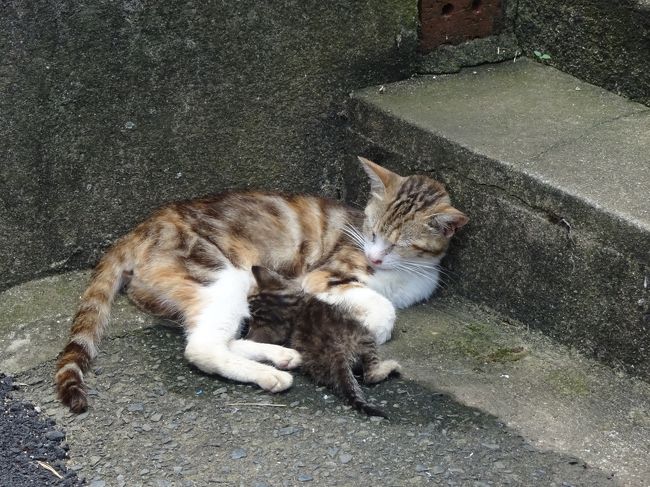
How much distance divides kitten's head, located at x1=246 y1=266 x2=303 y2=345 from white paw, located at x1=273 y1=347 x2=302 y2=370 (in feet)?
0.48

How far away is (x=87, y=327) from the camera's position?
14.0ft

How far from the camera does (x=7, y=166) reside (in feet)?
14.5

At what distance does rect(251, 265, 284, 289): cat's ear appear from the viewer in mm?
4352

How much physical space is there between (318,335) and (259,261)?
685 millimetres

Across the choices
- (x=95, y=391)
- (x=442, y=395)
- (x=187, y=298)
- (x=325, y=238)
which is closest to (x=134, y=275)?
(x=187, y=298)

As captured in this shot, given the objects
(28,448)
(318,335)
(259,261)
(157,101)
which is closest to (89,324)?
(28,448)

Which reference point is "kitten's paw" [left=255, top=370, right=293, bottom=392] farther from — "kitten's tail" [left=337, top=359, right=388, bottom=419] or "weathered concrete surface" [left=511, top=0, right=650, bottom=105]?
"weathered concrete surface" [left=511, top=0, right=650, bottom=105]

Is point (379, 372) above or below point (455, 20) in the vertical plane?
below

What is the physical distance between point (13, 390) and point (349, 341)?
4.73 feet

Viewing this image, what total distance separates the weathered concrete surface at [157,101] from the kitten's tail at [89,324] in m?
0.29

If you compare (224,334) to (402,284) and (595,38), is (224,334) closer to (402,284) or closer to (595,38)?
(402,284)

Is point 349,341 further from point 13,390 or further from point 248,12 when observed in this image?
point 248,12

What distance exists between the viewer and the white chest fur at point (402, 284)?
4660mm

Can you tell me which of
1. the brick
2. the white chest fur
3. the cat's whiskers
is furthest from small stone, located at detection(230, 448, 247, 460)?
the brick
